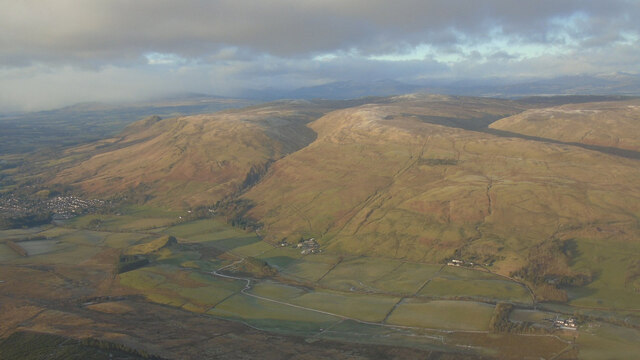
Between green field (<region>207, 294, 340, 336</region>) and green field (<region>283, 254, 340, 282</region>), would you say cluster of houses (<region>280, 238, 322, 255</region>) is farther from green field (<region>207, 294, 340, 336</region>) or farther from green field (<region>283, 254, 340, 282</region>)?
green field (<region>207, 294, 340, 336</region>)

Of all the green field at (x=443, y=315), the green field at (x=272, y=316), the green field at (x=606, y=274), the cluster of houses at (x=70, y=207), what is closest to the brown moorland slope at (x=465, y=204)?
the green field at (x=606, y=274)

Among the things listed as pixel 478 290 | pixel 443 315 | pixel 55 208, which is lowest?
pixel 478 290

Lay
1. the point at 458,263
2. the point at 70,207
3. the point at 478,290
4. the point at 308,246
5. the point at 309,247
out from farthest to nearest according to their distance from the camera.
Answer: the point at 70,207 → the point at 308,246 → the point at 309,247 → the point at 458,263 → the point at 478,290

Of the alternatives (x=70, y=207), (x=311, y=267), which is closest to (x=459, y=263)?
(x=311, y=267)

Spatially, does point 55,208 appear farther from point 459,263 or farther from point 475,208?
point 475,208

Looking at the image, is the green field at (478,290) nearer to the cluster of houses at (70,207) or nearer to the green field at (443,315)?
the green field at (443,315)

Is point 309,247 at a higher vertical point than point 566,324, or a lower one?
lower

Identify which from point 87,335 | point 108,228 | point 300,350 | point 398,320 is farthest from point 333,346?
point 108,228

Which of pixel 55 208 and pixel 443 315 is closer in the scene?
pixel 443 315

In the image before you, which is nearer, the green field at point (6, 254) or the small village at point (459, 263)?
the small village at point (459, 263)
